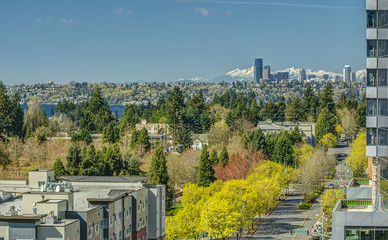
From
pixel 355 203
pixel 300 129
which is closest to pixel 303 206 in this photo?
pixel 300 129

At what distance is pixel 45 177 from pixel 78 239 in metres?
15.0

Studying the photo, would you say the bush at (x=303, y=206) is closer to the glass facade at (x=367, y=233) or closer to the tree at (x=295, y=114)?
the glass facade at (x=367, y=233)

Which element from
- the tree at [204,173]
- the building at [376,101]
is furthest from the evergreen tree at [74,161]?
the building at [376,101]

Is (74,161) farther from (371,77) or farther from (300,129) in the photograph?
(300,129)

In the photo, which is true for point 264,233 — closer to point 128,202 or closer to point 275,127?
point 128,202

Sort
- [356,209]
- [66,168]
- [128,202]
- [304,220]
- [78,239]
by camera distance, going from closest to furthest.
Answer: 1. [356,209]
2. [78,239]
3. [128,202]
4. [304,220]
5. [66,168]

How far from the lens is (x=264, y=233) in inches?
2574

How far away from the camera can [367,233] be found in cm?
2681

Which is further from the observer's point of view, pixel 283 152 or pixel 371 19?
pixel 283 152

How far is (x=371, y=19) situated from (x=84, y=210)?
889 inches

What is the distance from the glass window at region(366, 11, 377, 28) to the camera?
1129 inches

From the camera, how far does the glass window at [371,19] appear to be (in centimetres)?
2869

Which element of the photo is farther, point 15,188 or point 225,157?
point 225,157

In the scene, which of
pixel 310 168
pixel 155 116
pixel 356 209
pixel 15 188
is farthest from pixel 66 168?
pixel 155 116
